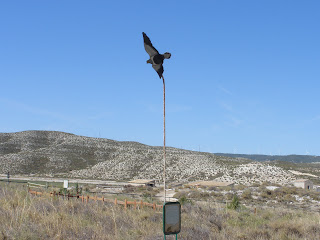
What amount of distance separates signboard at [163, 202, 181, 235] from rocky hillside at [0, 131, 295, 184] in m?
45.7

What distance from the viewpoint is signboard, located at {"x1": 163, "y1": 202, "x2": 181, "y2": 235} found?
20.2ft

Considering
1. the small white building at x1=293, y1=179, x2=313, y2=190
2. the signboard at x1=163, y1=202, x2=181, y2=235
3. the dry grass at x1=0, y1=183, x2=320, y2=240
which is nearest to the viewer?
the signboard at x1=163, y1=202, x2=181, y2=235

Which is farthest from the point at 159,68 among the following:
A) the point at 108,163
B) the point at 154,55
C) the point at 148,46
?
the point at 108,163

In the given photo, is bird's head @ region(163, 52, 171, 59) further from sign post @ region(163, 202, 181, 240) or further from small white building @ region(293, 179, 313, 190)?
small white building @ region(293, 179, 313, 190)

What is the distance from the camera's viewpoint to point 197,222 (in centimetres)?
1073

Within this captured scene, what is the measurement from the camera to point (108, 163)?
84.8 m

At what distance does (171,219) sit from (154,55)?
10.7 ft

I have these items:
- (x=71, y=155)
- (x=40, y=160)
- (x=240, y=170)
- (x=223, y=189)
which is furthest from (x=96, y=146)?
(x=223, y=189)

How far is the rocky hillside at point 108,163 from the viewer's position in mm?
60569

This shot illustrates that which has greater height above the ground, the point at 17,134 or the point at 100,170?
the point at 17,134

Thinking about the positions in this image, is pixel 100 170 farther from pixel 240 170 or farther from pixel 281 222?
pixel 281 222

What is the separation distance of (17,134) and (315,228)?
399 ft

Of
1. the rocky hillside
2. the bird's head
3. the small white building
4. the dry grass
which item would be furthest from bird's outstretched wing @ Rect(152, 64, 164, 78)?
the rocky hillside

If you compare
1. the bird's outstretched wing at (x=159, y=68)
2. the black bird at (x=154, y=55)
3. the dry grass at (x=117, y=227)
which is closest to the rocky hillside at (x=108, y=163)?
the dry grass at (x=117, y=227)
